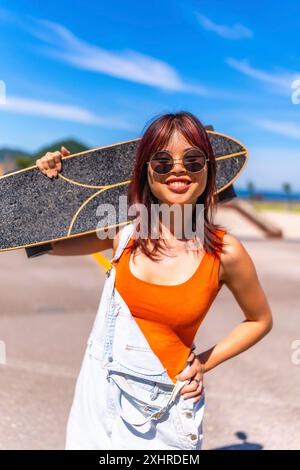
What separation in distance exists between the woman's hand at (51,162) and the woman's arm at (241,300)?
3.25ft

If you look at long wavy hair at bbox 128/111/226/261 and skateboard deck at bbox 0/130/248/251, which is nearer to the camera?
long wavy hair at bbox 128/111/226/261

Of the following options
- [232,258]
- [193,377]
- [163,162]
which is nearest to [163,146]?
[163,162]

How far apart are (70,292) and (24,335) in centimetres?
214

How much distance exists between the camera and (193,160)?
1.68m

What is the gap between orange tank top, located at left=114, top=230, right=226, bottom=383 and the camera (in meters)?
1.64

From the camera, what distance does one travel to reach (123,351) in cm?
165

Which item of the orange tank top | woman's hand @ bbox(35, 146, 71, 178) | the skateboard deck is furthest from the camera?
the skateboard deck

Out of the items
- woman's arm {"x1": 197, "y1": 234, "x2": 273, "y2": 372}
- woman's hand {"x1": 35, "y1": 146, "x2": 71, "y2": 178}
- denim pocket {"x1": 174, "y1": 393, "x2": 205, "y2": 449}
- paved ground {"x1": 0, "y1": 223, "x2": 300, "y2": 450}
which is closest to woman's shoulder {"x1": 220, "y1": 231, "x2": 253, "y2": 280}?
woman's arm {"x1": 197, "y1": 234, "x2": 273, "y2": 372}

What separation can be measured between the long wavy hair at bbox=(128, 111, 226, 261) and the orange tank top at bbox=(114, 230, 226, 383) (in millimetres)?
104

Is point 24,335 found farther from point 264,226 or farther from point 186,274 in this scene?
point 264,226

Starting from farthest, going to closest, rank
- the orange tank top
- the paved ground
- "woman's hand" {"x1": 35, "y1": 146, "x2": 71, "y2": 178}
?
the paved ground, "woman's hand" {"x1": 35, "y1": 146, "x2": 71, "y2": 178}, the orange tank top

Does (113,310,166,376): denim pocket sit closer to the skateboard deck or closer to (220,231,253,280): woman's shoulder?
(220,231,253,280): woman's shoulder

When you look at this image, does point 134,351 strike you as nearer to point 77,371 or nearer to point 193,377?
point 193,377

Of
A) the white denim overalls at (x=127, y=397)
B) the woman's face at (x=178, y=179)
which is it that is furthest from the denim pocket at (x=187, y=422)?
the woman's face at (x=178, y=179)
